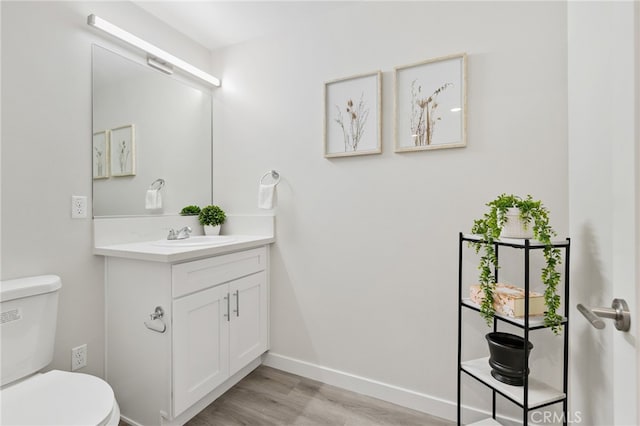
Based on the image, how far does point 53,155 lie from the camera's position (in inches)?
58.2

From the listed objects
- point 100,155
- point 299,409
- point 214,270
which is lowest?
point 299,409

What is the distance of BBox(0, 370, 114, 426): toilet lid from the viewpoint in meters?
0.95

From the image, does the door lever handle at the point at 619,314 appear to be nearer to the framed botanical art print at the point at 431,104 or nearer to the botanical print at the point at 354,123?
the framed botanical art print at the point at 431,104

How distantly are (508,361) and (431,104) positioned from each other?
127cm

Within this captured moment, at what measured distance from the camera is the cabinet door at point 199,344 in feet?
4.74

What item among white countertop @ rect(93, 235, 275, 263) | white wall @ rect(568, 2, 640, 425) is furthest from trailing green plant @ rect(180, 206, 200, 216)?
white wall @ rect(568, 2, 640, 425)

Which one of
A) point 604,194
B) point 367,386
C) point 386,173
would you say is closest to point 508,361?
point 604,194

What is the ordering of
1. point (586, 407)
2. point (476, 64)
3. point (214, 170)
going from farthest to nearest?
point (214, 170) → point (476, 64) → point (586, 407)

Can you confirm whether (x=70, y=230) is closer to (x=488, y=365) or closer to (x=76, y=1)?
(x=76, y=1)

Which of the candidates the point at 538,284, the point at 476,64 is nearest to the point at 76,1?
the point at 476,64

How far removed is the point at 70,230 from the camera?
5.05 ft

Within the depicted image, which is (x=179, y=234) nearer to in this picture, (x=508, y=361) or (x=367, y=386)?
(x=367, y=386)

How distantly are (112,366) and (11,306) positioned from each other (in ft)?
2.04

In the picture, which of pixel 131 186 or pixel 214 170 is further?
pixel 214 170
